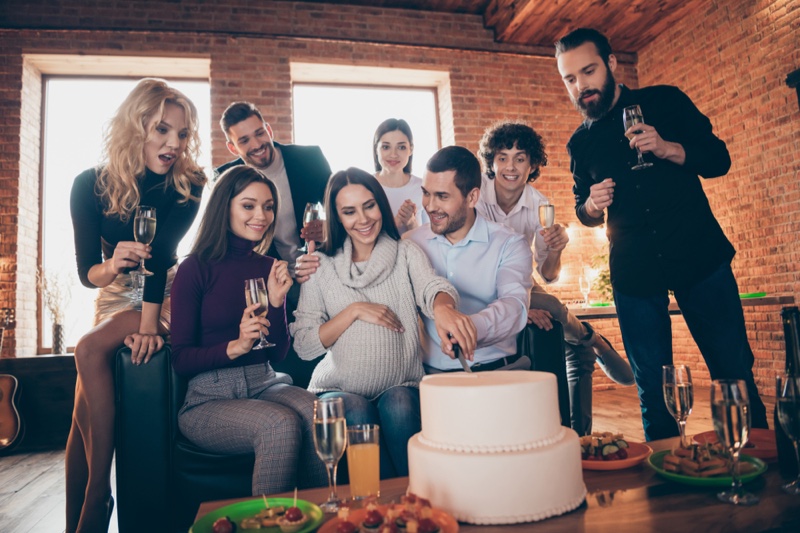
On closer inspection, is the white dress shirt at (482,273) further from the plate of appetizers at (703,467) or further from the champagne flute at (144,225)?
Answer: the champagne flute at (144,225)

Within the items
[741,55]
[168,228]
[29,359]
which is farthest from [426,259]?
[741,55]

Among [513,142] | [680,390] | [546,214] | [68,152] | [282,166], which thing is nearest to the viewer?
[680,390]

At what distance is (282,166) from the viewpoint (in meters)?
3.18

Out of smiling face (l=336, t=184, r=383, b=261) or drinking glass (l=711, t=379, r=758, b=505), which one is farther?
smiling face (l=336, t=184, r=383, b=261)

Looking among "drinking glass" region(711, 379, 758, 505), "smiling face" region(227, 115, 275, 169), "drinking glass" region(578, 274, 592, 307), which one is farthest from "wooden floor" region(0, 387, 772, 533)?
"drinking glass" region(711, 379, 758, 505)

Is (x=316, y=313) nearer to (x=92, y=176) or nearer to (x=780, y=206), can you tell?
(x=92, y=176)

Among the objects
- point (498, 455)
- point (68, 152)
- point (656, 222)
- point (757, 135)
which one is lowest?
point (498, 455)

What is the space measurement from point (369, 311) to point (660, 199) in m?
1.18

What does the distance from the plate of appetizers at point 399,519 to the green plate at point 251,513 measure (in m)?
0.04

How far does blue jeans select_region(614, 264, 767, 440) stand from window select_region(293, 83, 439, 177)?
391 cm

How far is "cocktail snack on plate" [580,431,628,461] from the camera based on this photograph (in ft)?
4.23

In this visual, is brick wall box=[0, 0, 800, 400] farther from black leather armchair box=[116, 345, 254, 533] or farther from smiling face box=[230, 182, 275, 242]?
black leather armchair box=[116, 345, 254, 533]

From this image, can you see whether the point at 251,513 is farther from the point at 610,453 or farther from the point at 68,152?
the point at 68,152

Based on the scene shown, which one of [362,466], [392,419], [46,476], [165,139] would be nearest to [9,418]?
[46,476]
